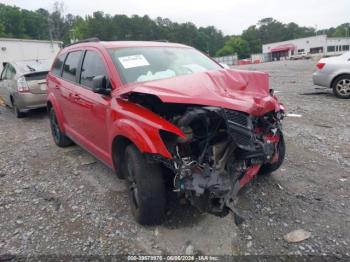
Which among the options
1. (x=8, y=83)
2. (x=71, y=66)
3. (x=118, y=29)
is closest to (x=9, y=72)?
(x=8, y=83)

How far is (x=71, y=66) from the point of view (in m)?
4.80

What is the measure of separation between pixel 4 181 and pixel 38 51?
59.6ft

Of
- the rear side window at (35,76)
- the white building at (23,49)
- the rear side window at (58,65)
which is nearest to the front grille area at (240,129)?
the rear side window at (58,65)

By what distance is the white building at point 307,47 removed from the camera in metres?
77.9

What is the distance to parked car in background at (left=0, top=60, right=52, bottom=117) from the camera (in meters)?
7.77

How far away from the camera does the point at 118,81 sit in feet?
11.2

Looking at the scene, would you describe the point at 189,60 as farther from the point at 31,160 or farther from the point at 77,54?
the point at 31,160

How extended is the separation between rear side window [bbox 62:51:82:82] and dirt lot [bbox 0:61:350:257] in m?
1.34

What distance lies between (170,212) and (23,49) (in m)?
19.6

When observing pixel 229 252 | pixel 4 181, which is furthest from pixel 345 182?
pixel 4 181

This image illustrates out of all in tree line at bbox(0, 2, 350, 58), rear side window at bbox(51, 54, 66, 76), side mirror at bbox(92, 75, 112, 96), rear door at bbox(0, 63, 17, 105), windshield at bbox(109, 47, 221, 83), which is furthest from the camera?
tree line at bbox(0, 2, 350, 58)

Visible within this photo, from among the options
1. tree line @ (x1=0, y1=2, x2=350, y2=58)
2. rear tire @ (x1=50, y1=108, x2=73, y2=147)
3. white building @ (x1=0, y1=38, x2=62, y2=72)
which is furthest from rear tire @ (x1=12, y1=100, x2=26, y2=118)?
tree line @ (x1=0, y1=2, x2=350, y2=58)

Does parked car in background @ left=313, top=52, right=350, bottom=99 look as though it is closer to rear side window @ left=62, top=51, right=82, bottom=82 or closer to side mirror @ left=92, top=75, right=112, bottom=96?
rear side window @ left=62, top=51, right=82, bottom=82

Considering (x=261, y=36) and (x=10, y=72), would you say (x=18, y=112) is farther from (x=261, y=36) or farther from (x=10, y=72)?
Answer: (x=261, y=36)
